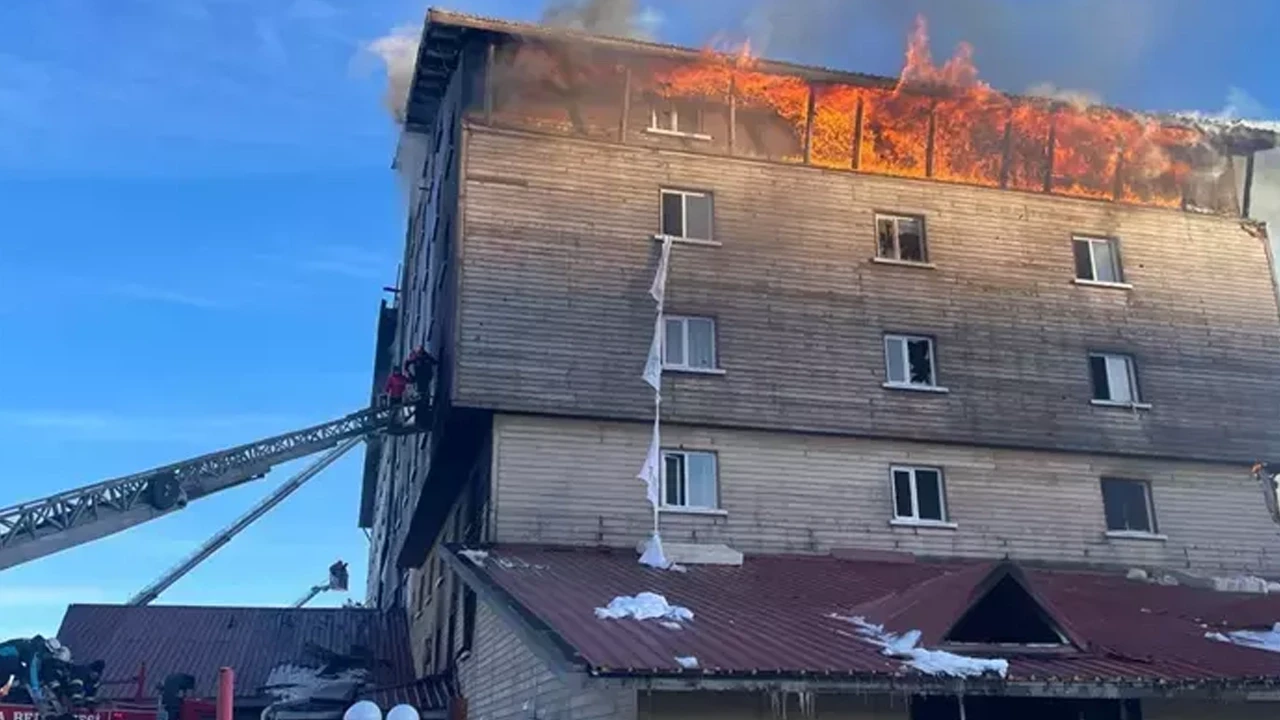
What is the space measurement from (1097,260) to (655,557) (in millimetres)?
12231

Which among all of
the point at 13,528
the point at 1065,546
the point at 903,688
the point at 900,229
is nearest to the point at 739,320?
the point at 900,229

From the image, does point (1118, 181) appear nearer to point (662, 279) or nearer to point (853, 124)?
point (853, 124)

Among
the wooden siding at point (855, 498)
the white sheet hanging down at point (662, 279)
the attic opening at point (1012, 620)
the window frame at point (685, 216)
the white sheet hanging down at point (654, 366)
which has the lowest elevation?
the attic opening at point (1012, 620)

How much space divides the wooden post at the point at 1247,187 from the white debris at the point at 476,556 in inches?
743

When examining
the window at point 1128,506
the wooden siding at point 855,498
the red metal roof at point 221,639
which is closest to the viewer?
the wooden siding at point 855,498

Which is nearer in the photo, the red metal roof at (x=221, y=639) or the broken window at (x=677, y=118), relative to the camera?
the broken window at (x=677, y=118)

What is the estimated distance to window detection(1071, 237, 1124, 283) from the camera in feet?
79.2

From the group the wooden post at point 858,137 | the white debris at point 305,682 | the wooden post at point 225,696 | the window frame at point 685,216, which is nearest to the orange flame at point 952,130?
the wooden post at point 858,137

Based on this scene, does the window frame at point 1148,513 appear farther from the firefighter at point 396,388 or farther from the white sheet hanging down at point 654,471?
the firefighter at point 396,388

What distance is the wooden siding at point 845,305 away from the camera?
2064 centimetres

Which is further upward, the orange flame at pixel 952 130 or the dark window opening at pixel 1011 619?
the orange flame at pixel 952 130

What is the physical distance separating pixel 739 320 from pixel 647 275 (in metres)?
1.94

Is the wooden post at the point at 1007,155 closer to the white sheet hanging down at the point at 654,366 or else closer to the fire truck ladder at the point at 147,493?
the white sheet hanging down at the point at 654,366

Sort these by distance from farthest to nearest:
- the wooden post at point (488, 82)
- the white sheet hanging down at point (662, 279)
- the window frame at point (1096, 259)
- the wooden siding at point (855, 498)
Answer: the window frame at point (1096, 259) < the wooden post at point (488, 82) < the white sheet hanging down at point (662, 279) < the wooden siding at point (855, 498)
